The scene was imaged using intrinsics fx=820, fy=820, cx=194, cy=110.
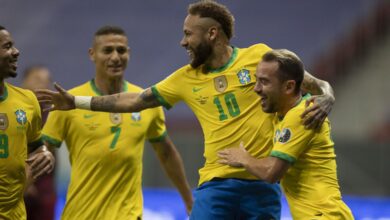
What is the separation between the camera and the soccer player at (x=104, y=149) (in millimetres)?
6055

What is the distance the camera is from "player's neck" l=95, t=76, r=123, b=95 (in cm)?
637

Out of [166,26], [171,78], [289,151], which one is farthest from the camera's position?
[166,26]

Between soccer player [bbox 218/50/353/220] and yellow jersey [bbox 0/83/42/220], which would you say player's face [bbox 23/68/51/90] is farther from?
soccer player [bbox 218/50/353/220]

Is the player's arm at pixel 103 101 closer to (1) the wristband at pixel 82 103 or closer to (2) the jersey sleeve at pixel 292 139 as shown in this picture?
(1) the wristband at pixel 82 103

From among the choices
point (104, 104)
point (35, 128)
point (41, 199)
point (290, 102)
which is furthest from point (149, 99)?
point (41, 199)

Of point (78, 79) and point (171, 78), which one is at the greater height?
point (171, 78)

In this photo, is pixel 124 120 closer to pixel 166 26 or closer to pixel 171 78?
pixel 171 78

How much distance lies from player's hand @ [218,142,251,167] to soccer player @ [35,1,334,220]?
1.17ft

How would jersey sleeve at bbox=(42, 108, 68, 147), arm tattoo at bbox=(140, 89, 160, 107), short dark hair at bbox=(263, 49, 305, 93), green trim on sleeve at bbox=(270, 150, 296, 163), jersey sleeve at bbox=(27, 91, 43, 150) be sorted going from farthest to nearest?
1. jersey sleeve at bbox=(42, 108, 68, 147)
2. arm tattoo at bbox=(140, 89, 160, 107)
3. jersey sleeve at bbox=(27, 91, 43, 150)
4. short dark hair at bbox=(263, 49, 305, 93)
5. green trim on sleeve at bbox=(270, 150, 296, 163)

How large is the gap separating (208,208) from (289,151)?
2.64ft

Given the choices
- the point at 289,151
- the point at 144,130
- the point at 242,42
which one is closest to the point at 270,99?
the point at 289,151

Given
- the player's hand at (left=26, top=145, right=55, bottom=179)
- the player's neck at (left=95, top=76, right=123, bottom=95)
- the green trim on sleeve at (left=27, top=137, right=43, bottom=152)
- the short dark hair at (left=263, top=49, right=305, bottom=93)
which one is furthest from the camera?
the player's neck at (left=95, top=76, right=123, bottom=95)

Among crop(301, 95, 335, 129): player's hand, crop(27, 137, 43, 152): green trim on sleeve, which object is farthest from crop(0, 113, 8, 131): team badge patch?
crop(301, 95, 335, 129): player's hand

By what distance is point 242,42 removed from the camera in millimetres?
14594
